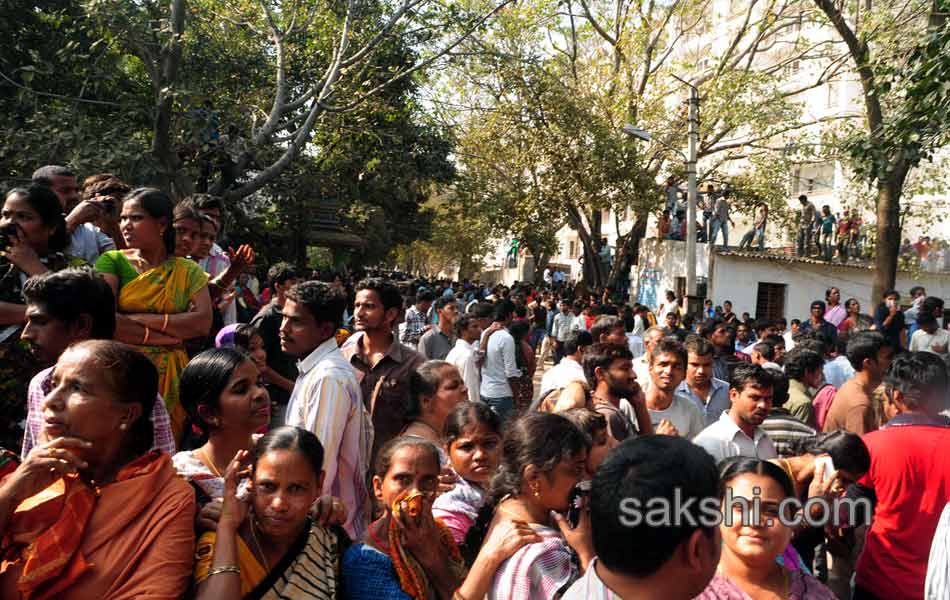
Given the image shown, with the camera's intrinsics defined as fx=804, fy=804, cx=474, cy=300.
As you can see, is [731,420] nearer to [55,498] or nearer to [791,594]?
[791,594]

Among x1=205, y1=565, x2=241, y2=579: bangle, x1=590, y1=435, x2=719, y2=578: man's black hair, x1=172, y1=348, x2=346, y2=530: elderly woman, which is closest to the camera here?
x1=590, y1=435, x2=719, y2=578: man's black hair

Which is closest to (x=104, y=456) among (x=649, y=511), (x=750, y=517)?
(x=649, y=511)

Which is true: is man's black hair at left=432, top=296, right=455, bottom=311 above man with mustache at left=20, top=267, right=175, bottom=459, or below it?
below

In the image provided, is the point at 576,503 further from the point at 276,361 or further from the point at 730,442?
the point at 276,361

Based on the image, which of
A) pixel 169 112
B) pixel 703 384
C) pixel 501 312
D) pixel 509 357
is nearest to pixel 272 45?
pixel 169 112

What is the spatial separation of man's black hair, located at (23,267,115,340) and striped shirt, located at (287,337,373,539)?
81 cm

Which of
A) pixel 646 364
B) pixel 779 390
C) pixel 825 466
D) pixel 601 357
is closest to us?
pixel 825 466

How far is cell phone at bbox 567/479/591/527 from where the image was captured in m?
2.68

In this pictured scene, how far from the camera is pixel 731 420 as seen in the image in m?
4.44

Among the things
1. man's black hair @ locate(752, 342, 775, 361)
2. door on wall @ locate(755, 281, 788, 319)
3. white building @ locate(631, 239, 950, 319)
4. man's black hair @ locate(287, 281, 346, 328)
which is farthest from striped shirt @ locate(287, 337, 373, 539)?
door on wall @ locate(755, 281, 788, 319)

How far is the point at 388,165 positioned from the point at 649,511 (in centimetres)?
1288

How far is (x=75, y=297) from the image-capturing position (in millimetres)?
2869

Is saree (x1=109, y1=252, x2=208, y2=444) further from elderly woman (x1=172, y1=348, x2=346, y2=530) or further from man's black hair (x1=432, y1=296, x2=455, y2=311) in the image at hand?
man's black hair (x1=432, y1=296, x2=455, y2=311)

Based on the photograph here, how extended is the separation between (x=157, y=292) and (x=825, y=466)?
3096mm
